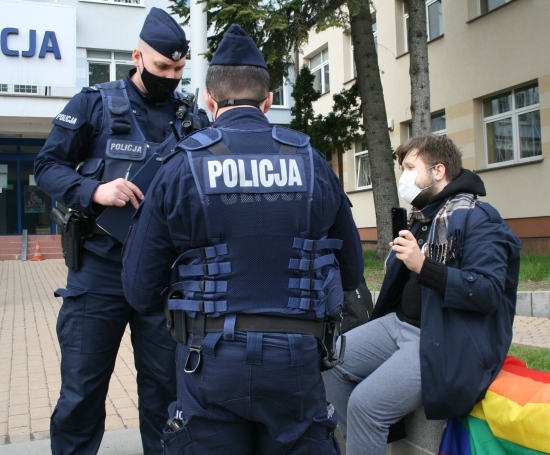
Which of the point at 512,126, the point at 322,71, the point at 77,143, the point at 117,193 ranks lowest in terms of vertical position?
the point at 117,193

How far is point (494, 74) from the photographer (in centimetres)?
1338

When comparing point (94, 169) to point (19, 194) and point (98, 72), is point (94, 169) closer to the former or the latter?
point (98, 72)

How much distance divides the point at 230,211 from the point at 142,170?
887mm

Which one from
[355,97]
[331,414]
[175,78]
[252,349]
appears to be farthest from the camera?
[355,97]

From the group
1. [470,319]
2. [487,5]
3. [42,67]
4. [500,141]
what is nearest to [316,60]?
[487,5]

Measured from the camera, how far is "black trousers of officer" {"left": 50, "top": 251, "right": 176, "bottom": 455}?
2.63 meters

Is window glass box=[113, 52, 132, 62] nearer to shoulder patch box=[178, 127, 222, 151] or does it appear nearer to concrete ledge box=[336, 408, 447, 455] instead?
concrete ledge box=[336, 408, 447, 455]

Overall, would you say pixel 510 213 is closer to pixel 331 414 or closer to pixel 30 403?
pixel 30 403

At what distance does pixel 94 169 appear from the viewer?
8.86 ft

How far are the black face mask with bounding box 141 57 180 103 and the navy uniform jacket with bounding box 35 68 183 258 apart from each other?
0.21 feet

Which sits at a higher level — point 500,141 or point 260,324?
point 500,141

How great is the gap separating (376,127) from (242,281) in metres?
10.1

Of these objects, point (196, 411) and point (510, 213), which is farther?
point (510, 213)

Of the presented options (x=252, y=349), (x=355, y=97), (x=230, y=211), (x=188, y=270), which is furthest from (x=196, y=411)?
(x=355, y=97)
